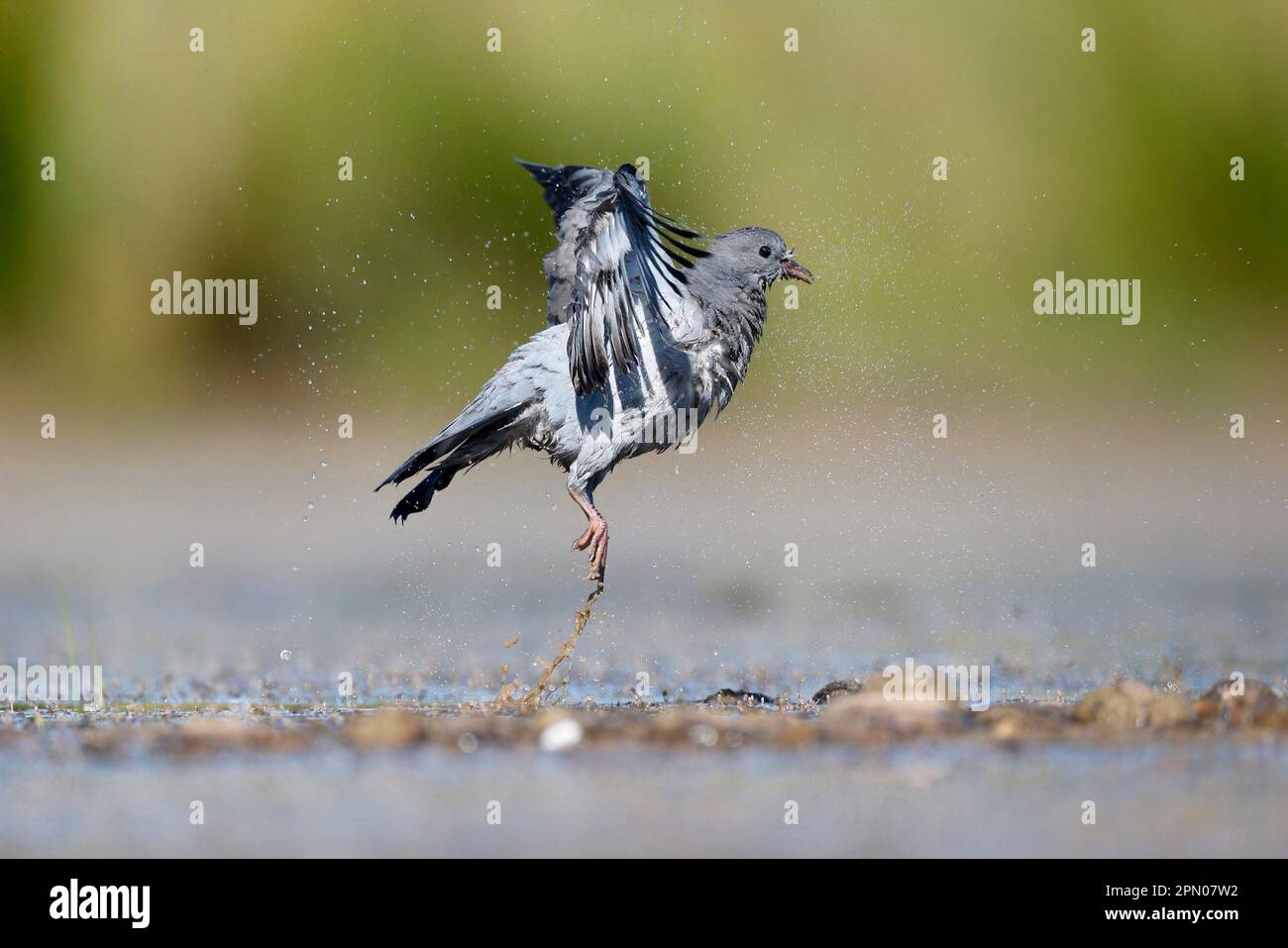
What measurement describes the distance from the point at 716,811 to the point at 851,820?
1.59 feet

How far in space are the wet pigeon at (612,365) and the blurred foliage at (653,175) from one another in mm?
6564

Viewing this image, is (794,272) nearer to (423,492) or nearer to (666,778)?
(423,492)

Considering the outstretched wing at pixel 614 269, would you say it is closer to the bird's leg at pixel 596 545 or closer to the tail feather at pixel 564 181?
the tail feather at pixel 564 181

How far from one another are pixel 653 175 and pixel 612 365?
7595mm

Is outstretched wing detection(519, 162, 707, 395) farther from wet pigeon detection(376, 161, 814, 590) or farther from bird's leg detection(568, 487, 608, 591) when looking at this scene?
bird's leg detection(568, 487, 608, 591)

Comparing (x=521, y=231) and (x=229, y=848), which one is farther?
(x=521, y=231)

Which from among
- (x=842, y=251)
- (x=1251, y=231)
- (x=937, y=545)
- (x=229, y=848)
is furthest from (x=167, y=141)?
(x=229, y=848)

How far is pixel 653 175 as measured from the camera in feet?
54.1

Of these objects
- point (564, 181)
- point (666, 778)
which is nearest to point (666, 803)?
point (666, 778)

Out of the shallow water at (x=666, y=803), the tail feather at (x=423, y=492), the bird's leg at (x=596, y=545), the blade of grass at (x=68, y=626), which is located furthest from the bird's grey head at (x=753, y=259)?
the blade of grass at (x=68, y=626)

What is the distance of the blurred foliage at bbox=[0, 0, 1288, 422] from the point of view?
1648 cm

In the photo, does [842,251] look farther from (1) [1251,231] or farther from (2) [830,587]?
(2) [830,587]

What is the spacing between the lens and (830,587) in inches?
473

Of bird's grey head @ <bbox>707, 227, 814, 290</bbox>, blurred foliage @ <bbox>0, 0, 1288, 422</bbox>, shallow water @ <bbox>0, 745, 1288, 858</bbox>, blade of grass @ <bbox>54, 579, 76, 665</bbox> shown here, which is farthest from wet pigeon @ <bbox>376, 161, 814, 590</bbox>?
blurred foliage @ <bbox>0, 0, 1288, 422</bbox>
